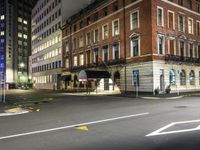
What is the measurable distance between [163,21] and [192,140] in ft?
98.9

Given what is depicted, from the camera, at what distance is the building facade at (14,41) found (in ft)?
360

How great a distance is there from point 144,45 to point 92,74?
9.87 m

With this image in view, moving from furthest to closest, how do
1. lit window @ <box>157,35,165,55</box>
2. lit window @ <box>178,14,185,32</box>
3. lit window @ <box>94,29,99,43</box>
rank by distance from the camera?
1. lit window @ <box>94,29,99,43</box>
2. lit window @ <box>178,14,185,32</box>
3. lit window @ <box>157,35,165,55</box>

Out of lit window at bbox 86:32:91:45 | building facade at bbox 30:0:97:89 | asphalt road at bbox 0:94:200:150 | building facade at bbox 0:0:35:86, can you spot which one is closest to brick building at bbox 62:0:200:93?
lit window at bbox 86:32:91:45

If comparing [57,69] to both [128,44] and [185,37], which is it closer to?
A: [128,44]

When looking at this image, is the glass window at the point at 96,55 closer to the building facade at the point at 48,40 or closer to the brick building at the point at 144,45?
the brick building at the point at 144,45

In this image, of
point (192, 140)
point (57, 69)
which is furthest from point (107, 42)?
point (192, 140)

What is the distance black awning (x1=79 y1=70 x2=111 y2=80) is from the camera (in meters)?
37.4

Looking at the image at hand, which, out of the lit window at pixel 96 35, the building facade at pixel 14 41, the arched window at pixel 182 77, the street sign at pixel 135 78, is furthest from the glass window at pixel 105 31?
the building facade at pixel 14 41

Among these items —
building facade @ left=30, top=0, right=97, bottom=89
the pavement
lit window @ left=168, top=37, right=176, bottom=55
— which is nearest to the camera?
the pavement

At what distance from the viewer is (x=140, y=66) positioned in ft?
113

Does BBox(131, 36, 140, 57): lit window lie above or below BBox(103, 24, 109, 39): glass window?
below

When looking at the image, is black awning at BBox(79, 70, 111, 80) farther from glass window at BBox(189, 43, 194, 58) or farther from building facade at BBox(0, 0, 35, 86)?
building facade at BBox(0, 0, 35, 86)

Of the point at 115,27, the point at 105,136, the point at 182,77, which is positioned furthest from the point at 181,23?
the point at 105,136
